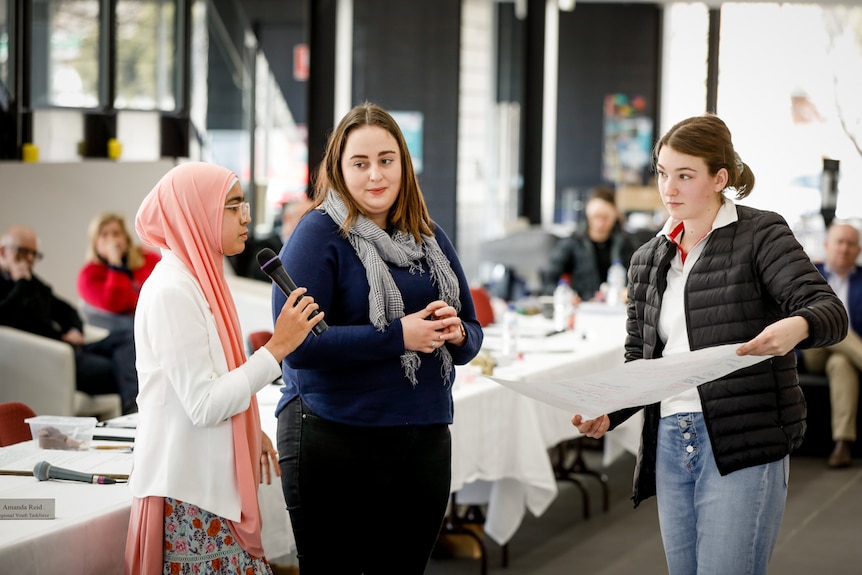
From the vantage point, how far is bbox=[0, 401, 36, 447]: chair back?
10.7 feet

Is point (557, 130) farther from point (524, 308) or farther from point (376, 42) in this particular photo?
point (524, 308)

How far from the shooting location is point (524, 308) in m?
6.70

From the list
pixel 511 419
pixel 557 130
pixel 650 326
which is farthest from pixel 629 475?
pixel 557 130

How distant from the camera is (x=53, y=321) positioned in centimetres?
660

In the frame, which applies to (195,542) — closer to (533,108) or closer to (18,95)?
(18,95)

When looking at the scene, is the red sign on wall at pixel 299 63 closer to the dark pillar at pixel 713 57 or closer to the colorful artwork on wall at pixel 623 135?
the colorful artwork on wall at pixel 623 135

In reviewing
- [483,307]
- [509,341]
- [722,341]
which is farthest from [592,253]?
[722,341]

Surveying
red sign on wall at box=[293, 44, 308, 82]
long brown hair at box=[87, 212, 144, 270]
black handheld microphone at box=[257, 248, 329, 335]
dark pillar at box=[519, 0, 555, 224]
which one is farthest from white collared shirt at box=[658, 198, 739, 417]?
red sign on wall at box=[293, 44, 308, 82]

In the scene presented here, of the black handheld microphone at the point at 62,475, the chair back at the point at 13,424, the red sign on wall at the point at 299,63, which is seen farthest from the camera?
the red sign on wall at the point at 299,63

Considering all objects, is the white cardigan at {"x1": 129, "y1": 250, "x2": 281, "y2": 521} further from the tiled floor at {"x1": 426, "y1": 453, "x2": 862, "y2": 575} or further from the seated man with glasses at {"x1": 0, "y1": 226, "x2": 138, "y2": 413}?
the seated man with glasses at {"x1": 0, "y1": 226, "x2": 138, "y2": 413}

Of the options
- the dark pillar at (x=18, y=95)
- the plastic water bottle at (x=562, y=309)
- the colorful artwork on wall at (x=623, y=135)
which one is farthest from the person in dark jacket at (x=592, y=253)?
the colorful artwork on wall at (x=623, y=135)

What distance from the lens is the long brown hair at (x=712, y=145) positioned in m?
2.39

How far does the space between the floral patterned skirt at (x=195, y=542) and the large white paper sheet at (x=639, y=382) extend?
0.69m

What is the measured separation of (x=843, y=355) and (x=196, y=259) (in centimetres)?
529
